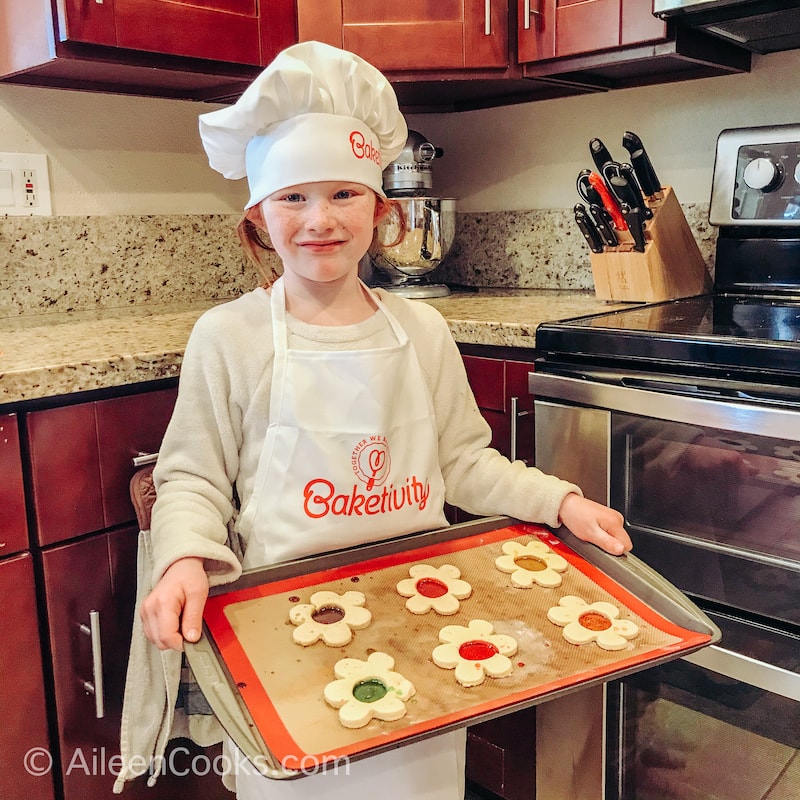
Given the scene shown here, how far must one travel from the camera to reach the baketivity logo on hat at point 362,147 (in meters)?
0.92

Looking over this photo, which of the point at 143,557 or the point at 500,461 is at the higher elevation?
the point at 500,461

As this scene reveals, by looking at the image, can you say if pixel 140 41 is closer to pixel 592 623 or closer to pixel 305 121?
pixel 305 121

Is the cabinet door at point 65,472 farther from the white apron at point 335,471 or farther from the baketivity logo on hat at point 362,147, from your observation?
the baketivity logo on hat at point 362,147

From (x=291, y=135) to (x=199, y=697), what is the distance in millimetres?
740

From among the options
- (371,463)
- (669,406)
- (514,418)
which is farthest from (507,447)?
(371,463)

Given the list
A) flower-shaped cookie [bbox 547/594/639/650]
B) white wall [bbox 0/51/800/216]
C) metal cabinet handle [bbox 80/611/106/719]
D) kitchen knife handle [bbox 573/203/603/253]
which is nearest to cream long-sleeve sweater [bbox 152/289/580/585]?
flower-shaped cookie [bbox 547/594/639/650]

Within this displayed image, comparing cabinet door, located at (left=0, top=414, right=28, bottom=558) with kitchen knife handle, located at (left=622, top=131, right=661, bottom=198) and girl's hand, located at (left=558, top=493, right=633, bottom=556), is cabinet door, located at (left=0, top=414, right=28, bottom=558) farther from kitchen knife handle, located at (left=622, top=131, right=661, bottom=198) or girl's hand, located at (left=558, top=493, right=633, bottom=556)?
kitchen knife handle, located at (left=622, top=131, right=661, bottom=198)

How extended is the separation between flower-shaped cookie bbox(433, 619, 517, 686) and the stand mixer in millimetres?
1049

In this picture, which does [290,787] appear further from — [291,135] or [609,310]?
[609,310]

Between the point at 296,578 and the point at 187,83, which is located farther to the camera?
the point at 187,83

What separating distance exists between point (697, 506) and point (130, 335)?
2.77ft

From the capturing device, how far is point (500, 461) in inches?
40.9

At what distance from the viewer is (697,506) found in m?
1.10

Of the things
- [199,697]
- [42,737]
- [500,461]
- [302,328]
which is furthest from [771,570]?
[42,737]
